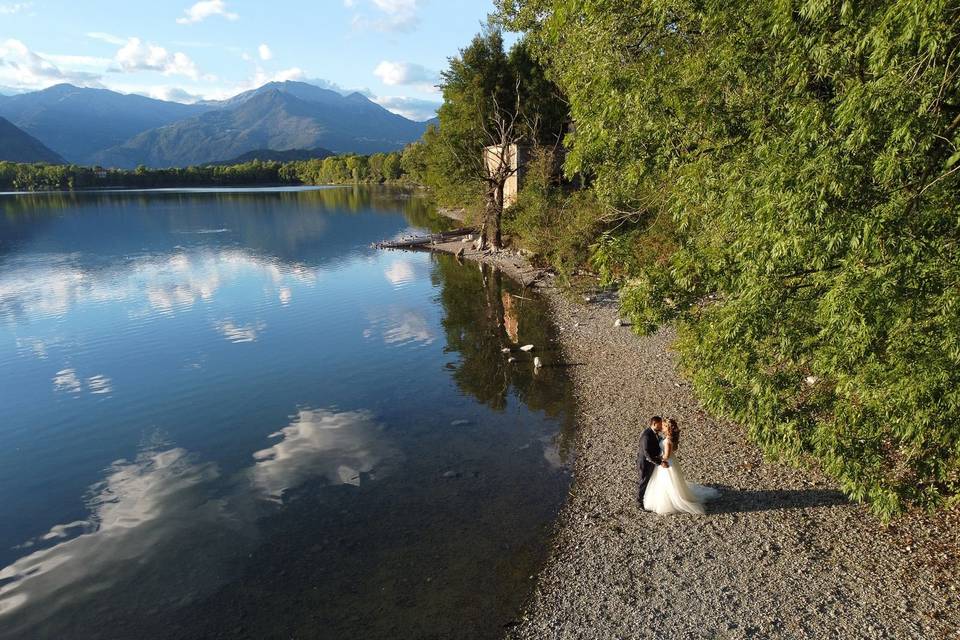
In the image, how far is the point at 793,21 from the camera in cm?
991

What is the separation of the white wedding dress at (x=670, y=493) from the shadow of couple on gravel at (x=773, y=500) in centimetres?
58

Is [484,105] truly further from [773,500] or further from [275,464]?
[773,500]

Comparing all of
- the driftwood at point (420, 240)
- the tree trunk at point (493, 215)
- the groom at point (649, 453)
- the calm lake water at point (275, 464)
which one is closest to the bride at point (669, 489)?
the groom at point (649, 453)

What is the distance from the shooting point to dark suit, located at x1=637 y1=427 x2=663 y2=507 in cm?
1348

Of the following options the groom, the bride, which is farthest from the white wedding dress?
the groom

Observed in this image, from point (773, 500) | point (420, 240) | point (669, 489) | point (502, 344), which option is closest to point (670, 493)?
point (669, 489)

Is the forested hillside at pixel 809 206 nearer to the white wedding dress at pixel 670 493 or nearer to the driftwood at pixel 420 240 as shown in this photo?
the white wedding dress at pixel 670 493

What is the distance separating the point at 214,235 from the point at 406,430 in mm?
69456

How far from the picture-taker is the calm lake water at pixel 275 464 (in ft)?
39.2

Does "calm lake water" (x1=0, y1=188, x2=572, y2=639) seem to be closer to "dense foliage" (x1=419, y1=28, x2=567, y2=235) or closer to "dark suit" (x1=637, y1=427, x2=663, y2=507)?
"dark suit" (x1=637, y1=427, x2=663, y2=507)

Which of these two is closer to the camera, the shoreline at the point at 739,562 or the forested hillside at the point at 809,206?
the forested hillside at the point at 809,206

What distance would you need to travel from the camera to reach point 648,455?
44.3 ft

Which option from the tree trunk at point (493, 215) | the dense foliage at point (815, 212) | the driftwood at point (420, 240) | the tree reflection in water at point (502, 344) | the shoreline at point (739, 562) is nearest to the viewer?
the dense foliage at point (815, 212)

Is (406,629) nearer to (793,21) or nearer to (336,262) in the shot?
(793,21)
